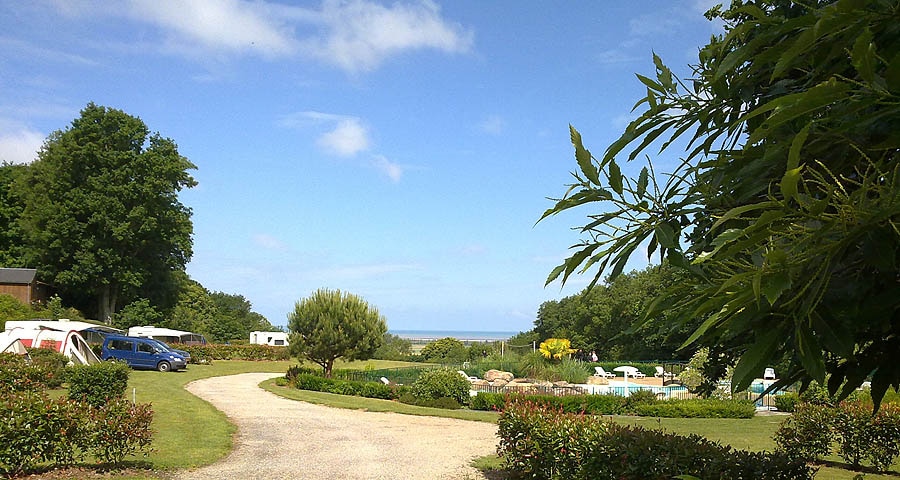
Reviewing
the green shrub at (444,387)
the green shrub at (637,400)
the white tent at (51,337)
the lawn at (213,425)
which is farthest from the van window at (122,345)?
the green shrub at (637,400)

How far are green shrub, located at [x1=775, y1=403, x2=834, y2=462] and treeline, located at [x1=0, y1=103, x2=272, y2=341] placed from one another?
38.1 metres

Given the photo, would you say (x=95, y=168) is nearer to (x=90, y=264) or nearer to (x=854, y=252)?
(x=90, y=264)

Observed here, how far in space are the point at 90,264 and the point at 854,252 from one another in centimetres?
4491

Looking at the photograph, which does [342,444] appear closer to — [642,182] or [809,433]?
[809,433]

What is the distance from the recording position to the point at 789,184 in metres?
0.82

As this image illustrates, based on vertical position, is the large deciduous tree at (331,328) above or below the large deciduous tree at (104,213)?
below

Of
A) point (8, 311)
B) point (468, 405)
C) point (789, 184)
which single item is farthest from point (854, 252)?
point (8, 311)

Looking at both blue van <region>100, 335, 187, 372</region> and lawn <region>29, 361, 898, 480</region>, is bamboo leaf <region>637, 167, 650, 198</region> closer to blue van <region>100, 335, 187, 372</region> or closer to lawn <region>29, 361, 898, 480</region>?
lawn <region>29, 361, 898, 480</region>

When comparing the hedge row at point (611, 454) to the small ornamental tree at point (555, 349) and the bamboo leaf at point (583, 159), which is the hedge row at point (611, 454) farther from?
the small ornamental tree at point (555, 349)

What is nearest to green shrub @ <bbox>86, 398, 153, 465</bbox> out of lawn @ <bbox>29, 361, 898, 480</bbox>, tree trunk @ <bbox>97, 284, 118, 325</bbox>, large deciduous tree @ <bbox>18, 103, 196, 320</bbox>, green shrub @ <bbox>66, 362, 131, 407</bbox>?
lawn @ <bbox>29, 361, 898, 480</bbox>

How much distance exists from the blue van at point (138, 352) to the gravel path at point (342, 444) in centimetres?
1111

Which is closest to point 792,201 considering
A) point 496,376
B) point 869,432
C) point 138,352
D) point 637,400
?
point 869,432

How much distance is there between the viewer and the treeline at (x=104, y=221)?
41.1 meters

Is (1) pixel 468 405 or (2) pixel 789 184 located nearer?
(2) pixel 789 184
